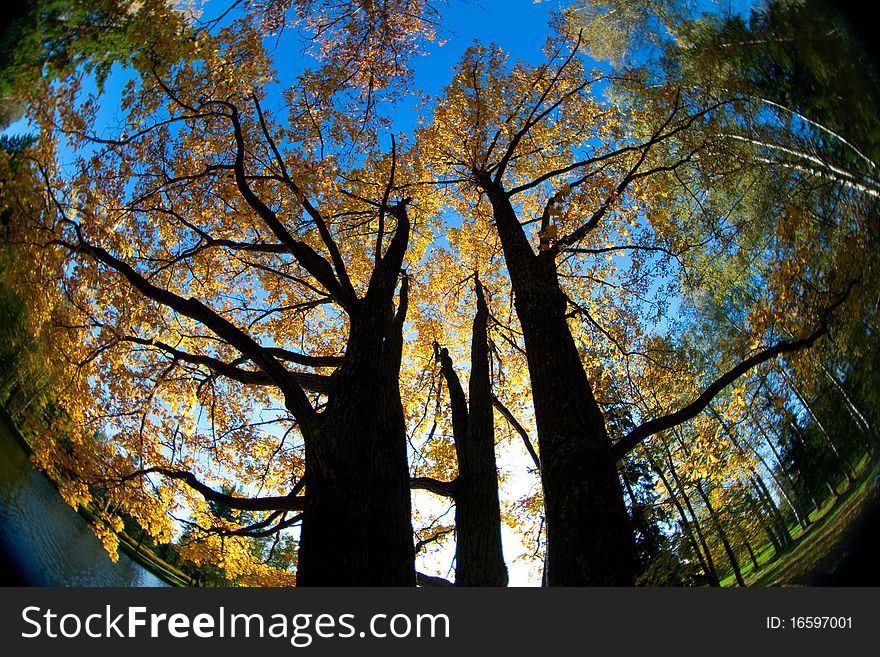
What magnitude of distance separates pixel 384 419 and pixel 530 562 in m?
5.66

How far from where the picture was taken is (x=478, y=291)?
22.8 ft

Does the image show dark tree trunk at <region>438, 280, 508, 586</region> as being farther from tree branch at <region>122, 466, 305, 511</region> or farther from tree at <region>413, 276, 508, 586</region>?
tree branch at <region>122, 466, 305, 511</region>

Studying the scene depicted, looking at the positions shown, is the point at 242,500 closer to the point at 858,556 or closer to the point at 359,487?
the point at 359,487

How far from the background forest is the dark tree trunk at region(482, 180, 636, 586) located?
21 millimetres

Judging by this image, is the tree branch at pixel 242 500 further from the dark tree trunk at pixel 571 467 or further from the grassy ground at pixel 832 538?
the grassy ground at pixel 832 538

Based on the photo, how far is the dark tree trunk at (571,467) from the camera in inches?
94.3

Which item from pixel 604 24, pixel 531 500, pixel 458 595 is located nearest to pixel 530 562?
pixel 531 500

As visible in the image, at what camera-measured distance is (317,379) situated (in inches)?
161

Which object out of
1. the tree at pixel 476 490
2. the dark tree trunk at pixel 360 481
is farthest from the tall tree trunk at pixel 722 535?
the dark tree trunk at pixel 360 481

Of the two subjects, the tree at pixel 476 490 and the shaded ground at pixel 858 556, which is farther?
the tree at pixel 476 490

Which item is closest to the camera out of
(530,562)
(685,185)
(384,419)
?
(384,419)

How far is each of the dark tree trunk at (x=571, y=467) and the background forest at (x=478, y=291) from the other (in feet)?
0.07

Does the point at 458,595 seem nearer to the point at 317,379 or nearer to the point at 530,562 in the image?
the point at 317,379

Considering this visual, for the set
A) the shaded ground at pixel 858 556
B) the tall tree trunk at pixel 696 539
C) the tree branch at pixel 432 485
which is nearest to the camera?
the shaded ground at pixel 858 556
